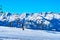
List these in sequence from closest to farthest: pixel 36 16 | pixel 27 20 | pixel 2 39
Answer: pixel 2 39, pixel 36 16, pixel 27 20

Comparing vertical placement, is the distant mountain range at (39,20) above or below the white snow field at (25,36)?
above

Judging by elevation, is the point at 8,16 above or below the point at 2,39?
above

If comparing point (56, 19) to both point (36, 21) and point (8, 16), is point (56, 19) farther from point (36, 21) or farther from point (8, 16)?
point (8, 16)

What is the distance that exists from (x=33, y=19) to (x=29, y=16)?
2.83m

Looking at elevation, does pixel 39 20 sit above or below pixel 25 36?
above

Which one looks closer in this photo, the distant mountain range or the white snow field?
the white snow field

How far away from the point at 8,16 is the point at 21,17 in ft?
18.5

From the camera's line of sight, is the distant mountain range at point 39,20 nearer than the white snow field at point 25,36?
No

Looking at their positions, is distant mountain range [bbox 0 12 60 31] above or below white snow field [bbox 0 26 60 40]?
A: above

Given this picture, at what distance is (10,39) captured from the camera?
7.94 m

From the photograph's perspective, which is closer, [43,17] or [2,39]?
[2,39]

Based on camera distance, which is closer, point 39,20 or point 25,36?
point 25,36

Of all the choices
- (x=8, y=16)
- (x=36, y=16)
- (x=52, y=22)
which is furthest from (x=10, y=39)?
(x=8, y=16)

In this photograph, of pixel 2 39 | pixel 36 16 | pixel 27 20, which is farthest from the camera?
pixel 27 20
